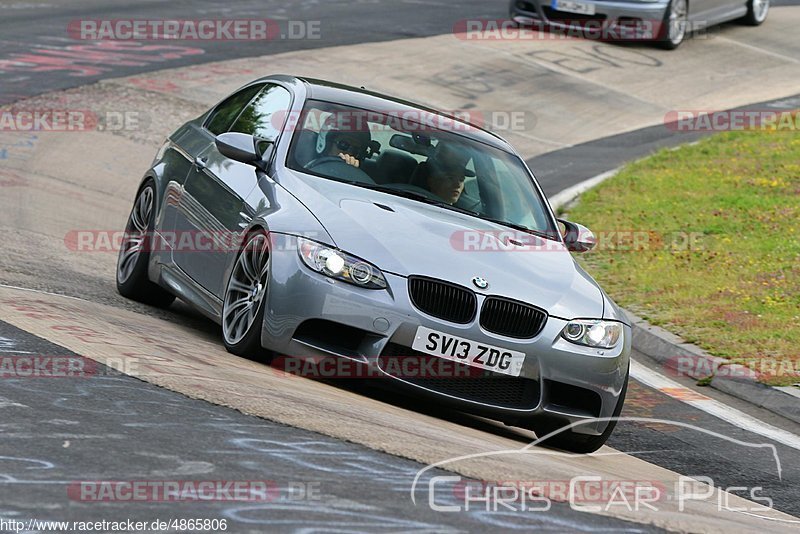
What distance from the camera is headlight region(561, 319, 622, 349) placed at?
712 centimetres

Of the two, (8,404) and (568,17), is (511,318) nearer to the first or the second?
(8,404)

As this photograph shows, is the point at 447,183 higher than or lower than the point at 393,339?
higher

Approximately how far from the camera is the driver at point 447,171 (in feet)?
26.9

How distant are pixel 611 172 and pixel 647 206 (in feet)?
7.72

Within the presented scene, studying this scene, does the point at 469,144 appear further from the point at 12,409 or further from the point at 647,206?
the point at 647,206

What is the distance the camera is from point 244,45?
2212cm

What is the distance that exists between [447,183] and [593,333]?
1.52 m

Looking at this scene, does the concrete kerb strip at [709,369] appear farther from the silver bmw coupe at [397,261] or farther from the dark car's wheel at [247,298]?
the dark car's wheel at [247,298]

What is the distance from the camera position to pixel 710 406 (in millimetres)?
8992

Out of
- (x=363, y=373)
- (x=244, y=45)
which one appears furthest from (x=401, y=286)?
(x=244, y=45)

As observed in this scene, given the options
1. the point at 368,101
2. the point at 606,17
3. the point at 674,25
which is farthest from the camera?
the point at 674,25

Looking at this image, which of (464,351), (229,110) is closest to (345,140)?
(229,110)

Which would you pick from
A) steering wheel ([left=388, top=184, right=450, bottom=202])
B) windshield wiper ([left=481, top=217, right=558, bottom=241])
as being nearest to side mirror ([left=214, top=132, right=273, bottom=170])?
steering wheel ([left=388, top=184, right=450, bottom=202])

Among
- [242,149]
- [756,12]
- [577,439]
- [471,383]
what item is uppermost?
[242,149]
